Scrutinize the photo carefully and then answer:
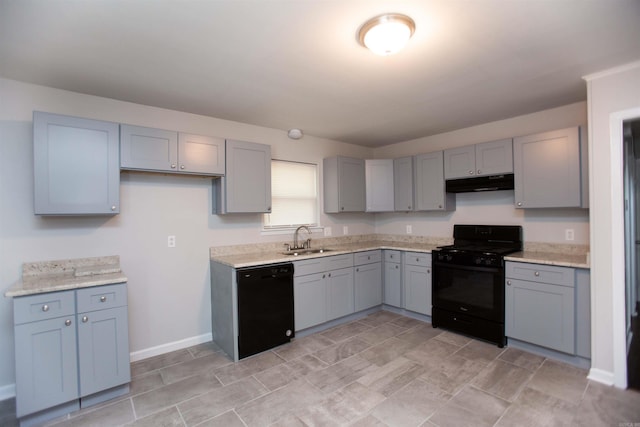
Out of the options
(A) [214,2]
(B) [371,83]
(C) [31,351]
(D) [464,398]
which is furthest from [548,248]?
(C) [31,351]

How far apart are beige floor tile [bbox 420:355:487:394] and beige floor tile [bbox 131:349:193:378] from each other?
85.4 inches

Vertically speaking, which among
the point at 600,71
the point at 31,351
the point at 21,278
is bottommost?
the point at 31,351

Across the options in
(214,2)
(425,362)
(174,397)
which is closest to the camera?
(214,2)

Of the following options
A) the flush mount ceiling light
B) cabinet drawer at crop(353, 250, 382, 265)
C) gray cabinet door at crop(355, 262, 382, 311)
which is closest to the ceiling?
the flush mount ceiling light

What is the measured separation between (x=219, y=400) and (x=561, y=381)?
2603mm

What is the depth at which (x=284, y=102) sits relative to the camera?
9.36ft

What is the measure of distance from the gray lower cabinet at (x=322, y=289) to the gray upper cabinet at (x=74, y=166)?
1.81 meters

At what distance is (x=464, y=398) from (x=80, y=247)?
127 inches

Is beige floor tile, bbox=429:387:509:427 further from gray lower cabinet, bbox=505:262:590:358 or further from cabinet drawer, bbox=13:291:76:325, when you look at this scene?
cabinet drawer, bbox=13:291:76:325

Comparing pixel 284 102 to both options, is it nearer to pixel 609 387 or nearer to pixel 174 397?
pixel 174 397

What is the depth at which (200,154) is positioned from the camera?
2918 millimetres

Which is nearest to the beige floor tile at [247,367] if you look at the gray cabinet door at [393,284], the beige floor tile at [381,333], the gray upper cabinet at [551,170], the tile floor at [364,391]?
the tile floor at [364,391]

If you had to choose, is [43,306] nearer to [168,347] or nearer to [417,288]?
[168,347]

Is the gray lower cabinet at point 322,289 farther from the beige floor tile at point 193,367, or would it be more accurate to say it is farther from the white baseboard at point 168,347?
the white baseboard at point 168,347
